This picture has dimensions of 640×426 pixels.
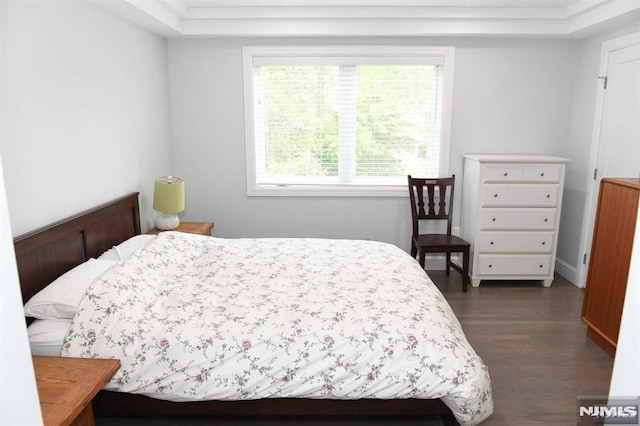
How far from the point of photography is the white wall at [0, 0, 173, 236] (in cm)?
218

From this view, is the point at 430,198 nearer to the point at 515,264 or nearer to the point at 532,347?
the point at 515,264

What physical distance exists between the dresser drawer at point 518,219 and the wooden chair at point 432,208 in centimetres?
29

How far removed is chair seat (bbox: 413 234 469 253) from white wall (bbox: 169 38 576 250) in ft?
1.49

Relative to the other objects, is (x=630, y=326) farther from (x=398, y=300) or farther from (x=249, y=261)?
(x=249, y=261)

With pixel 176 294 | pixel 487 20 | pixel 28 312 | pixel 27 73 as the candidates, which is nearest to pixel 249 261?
pixel 176 294

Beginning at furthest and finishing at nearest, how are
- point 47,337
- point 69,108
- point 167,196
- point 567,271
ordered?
point 567,271 < point 167,196 < point 69,108 < point 47,337

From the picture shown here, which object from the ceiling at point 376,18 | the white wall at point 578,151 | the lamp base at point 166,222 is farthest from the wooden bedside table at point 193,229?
the white wall at point 578,151

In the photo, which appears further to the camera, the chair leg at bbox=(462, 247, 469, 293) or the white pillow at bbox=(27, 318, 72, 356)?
the chair leg at bbox=(462, 247, 469, 293)

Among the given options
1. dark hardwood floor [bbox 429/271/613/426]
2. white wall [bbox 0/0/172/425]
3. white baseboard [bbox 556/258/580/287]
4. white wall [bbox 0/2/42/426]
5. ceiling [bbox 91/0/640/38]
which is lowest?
dark hardwood floor [bbox 429/271/613/426]

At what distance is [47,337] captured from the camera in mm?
1970

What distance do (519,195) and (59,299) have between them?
3524mm

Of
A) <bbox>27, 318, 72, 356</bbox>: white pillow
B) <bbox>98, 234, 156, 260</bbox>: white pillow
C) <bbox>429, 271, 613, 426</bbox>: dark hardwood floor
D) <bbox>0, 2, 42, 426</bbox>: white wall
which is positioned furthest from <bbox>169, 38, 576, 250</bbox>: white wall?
<bbox>0, 2, 42, 426</bbox>: white wall

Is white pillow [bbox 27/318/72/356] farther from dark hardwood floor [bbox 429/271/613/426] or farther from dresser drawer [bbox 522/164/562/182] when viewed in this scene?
dresser drawer [bbox 522/164/562/182]

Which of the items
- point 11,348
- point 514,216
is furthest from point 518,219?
point 11,348
